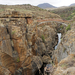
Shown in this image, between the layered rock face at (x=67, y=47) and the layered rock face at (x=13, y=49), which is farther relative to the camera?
the layered rock face at (x=13, y=49)

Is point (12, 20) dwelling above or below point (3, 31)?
above

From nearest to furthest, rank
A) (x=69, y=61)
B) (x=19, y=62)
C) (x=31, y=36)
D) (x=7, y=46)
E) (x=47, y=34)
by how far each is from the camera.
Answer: (x=69, y=61)
(x=7, y=46)
(x=19, y=62)
(x=31, y=36)
(x=47, y=34)

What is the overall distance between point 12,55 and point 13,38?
2310mm

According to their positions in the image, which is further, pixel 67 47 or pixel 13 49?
pixel 13 49

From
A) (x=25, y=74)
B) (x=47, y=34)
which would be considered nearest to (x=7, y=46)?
(x=25, y=74)

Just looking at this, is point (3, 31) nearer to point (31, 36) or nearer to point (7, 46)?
point (7, 46)

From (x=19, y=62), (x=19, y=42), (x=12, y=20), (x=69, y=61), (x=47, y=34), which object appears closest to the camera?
(x=69, y=61)

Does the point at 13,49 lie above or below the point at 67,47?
below

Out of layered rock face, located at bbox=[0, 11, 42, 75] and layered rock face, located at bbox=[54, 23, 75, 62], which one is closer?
layered rock face, located at bbox=[54, 23, 75, 62]

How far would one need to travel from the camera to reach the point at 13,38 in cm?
1142

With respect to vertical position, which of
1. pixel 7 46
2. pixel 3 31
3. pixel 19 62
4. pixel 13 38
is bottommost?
pixel 19 62

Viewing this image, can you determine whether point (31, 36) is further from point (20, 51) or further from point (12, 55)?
point (12, 55)

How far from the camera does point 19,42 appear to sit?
11375 mm

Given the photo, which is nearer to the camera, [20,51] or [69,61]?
[69,61]
